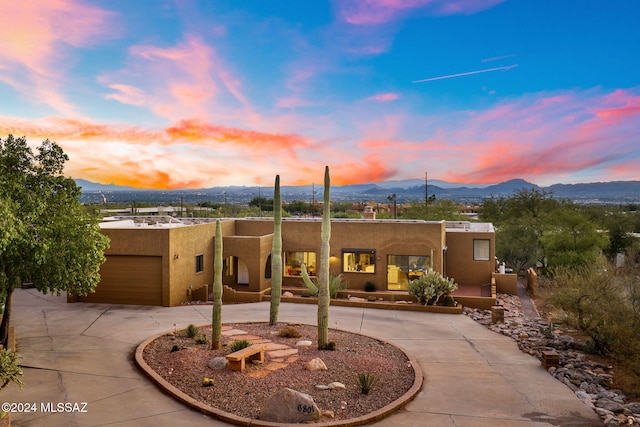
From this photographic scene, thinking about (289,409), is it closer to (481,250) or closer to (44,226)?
(44,226)

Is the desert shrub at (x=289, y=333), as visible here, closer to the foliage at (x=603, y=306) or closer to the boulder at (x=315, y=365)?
the boulder at (x=315, y=365)

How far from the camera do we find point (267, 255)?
74.3ft

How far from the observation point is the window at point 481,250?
25.0 metres

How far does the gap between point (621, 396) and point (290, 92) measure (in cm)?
2610

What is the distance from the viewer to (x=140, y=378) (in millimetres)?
10102

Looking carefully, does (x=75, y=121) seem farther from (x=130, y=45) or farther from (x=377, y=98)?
(x=377, y=98)

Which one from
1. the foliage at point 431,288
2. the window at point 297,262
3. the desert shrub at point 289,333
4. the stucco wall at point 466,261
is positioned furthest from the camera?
the stucco wall at point 466,261

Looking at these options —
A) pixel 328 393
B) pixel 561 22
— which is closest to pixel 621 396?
pixel 328 393

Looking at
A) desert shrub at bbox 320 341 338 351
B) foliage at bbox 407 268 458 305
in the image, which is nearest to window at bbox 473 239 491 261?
foliage at bbox 407 268 458 305

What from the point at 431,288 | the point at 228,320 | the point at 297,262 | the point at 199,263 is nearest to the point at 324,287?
the point at 228,320

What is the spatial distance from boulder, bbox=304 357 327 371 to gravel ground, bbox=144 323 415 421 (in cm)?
13

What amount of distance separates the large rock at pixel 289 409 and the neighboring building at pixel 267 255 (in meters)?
11.2

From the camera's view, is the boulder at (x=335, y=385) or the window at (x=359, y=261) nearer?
the boulder at (x=335, y=385)

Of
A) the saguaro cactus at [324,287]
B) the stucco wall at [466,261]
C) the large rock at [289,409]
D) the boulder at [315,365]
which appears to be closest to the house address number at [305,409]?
the large rock at [289,409]
